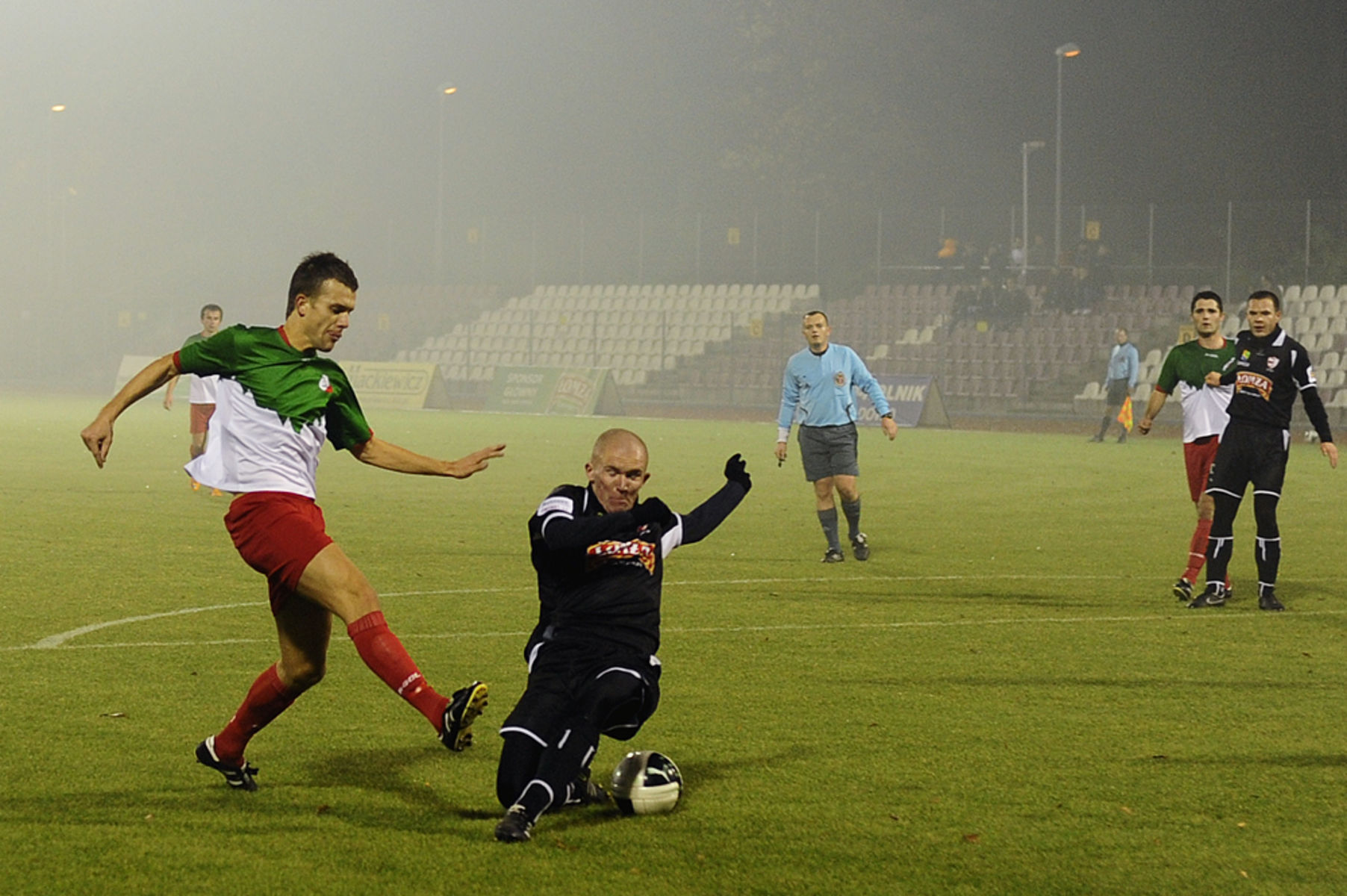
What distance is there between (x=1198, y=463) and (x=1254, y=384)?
4.03ft

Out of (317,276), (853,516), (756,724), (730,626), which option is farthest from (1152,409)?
(317,276)

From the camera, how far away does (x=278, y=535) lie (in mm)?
5848

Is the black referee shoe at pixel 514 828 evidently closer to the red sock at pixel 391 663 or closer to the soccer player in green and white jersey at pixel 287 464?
the red sock at pixel 391 663

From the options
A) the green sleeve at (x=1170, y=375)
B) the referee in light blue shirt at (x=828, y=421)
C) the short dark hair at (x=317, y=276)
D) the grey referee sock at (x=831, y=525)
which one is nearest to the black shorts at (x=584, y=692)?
the short dark hair at (x=317, y=276)

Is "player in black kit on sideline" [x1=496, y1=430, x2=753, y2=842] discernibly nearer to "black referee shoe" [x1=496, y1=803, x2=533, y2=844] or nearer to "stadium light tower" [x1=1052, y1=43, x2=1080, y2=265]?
"black referee shoe" [x1=496, y1=803, x2=533, y2=844]

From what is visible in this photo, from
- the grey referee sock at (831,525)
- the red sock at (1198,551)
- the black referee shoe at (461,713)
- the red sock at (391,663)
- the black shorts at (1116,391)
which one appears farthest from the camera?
the black shorts at (1116,391)

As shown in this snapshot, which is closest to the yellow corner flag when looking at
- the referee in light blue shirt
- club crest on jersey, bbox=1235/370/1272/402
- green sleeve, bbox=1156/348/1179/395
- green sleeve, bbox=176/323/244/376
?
the referee in light blue shirt

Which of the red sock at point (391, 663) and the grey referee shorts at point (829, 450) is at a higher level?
the grey referee shorts at point (829, 450)

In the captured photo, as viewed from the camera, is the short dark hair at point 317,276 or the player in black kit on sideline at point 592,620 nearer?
the player in black kit on sideline at point 592,620

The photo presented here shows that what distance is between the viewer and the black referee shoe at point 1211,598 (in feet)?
36.4

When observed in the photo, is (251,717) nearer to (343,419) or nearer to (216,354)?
(343,419)

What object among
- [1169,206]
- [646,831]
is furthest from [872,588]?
[1169,206]

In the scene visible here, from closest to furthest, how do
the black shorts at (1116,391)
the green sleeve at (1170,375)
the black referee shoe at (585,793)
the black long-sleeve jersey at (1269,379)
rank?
the black referee shoe at (585,793), the black long-sleeve jersey at (1269,379), the green sleeve at (1170,375), the black shorts at (1116,391)

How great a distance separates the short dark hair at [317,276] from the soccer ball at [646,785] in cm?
203
